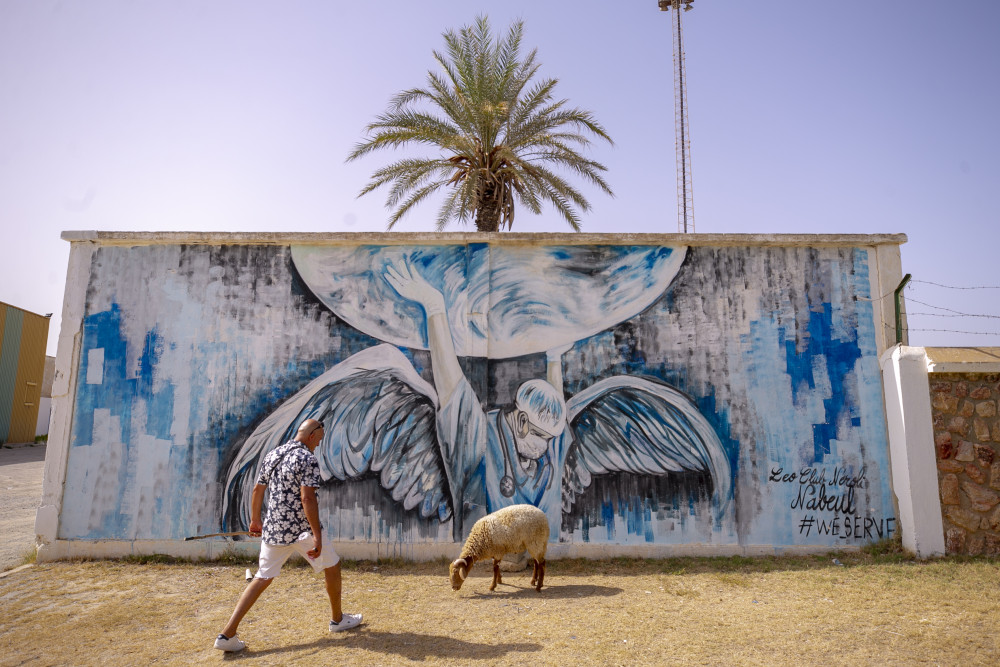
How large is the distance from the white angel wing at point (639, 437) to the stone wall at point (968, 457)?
2565mm

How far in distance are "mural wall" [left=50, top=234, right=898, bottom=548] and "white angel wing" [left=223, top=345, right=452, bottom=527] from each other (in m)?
0.03

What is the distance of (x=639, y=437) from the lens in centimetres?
771

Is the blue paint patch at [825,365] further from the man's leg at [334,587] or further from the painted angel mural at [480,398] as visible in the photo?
the man's leg at [334,587]

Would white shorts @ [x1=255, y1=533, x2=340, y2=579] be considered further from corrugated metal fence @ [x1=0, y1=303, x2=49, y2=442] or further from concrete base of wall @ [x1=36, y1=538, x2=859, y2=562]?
corrugated metal fence @ [x1=0, y1=303, x2=49, y2=442]

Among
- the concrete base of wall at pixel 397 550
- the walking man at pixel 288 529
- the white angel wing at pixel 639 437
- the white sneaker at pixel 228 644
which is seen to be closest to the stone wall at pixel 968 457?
the concrete base of wall at pixel 397 550

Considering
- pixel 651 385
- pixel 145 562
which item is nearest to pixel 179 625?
pixel 145 562

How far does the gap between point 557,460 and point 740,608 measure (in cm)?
276

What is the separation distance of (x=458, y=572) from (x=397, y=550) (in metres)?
1.74

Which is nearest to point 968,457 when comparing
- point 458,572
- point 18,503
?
point 458,572

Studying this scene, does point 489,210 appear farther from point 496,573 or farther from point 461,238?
point 496,573

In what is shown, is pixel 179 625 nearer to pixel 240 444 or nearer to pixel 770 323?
pixel 240 444

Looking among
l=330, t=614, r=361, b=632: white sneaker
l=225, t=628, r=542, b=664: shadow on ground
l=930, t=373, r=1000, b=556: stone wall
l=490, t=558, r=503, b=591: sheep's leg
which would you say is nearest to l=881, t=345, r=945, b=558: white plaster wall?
l=930, t=373, r=1000, b=556: stone wall

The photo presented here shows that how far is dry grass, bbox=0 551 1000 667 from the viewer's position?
15.0 feet

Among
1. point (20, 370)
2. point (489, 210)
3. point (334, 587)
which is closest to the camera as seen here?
point (334, 587)
